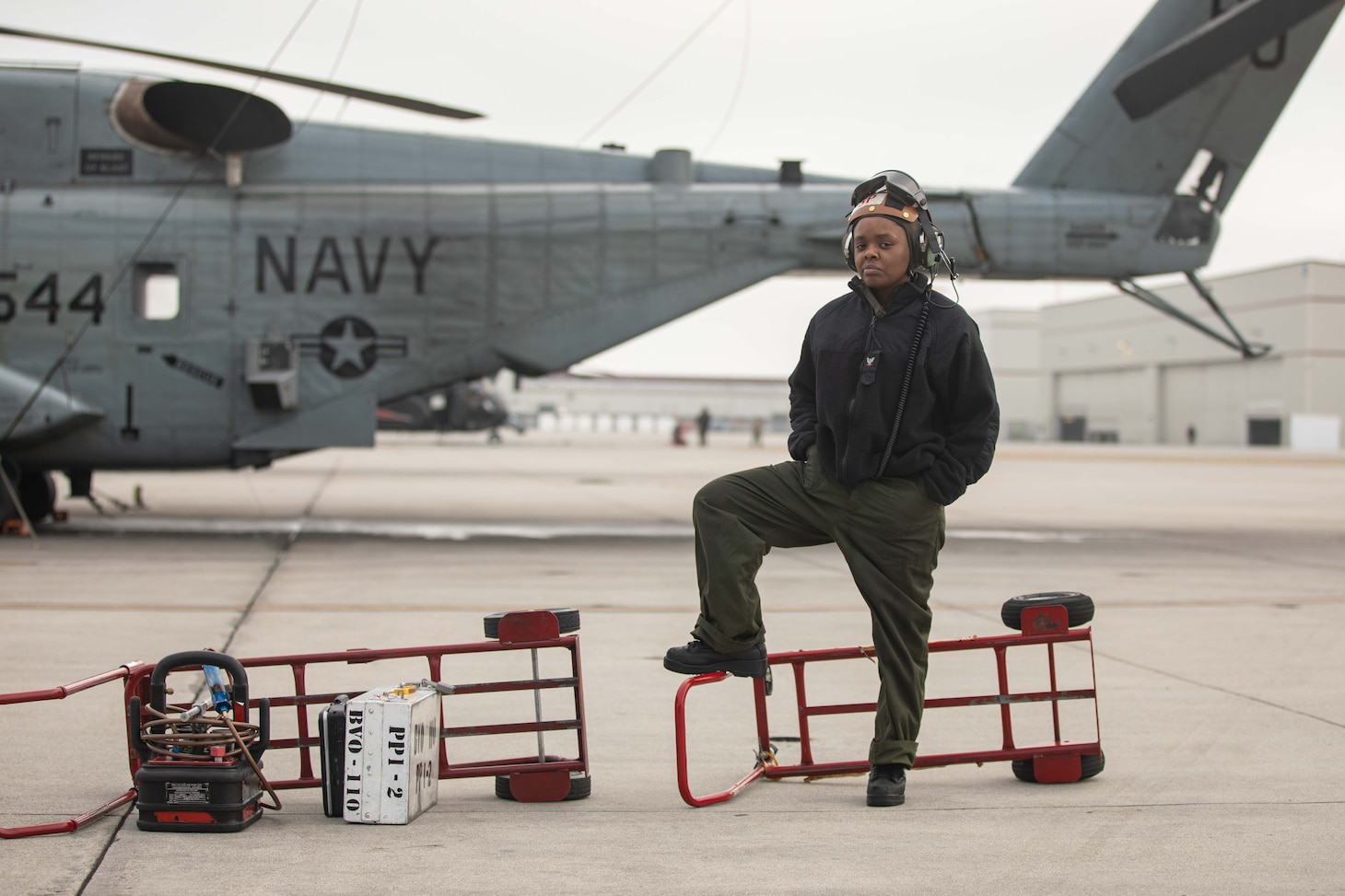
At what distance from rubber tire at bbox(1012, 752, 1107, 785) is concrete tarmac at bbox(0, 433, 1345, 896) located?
0.16 ft

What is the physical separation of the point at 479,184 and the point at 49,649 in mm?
8913

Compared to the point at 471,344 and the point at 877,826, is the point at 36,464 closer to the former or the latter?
the point at 471,344

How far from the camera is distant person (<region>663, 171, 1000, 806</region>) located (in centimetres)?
425

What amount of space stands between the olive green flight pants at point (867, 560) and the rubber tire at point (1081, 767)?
2.06 ft

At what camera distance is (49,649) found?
7.14m

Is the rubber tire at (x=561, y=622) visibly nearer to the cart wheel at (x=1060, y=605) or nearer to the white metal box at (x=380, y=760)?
the white metal box at (x=380, y=760)

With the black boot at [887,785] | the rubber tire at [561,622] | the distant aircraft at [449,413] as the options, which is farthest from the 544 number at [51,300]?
the distant aircraft at [449,413]

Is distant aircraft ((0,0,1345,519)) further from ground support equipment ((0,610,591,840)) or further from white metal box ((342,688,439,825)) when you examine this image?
white metal box ((342,688,439,825))

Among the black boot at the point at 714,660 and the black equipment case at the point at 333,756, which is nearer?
the black equipment case at the point at 333,756

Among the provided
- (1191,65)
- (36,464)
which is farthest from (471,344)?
(1191,65)

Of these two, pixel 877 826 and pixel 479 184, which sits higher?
pixel 479 184

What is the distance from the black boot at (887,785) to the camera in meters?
4.28

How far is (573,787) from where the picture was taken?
4414mm

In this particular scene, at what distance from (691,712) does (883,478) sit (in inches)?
82.3
